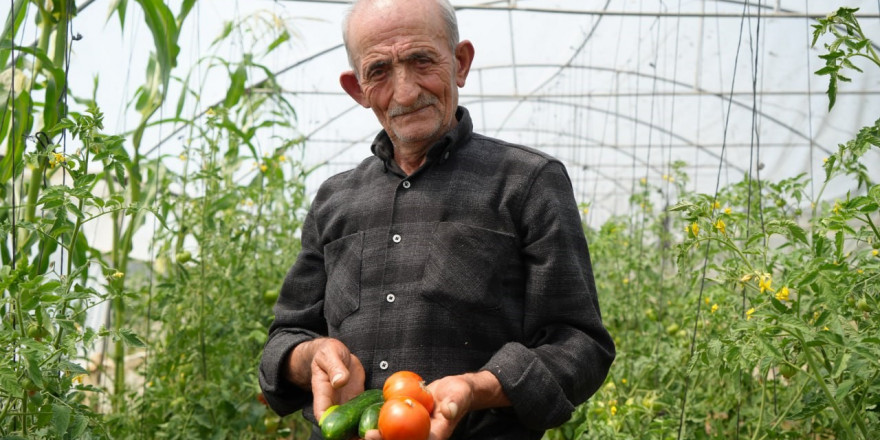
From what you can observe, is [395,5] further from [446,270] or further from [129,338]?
[129,338]

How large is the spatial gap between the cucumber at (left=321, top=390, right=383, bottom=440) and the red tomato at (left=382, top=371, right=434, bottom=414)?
41 millimetres

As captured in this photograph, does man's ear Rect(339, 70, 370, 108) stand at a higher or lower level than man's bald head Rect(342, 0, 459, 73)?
lower

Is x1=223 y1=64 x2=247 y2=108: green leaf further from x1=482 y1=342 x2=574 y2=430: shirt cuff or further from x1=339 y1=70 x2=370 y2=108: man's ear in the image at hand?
x1=482 y1=342 x2=574 y2=430: shirt cuff

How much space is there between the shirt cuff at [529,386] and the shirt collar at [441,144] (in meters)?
0.38

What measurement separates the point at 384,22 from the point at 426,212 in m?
0.33

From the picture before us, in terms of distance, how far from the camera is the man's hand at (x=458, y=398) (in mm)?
1169

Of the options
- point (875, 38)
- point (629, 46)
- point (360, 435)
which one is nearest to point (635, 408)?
point (360, 435)

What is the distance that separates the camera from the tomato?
1.12 meters

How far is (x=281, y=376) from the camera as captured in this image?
1483 mm

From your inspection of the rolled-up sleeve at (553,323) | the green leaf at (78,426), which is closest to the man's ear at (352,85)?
the rolled-up sleeve at (553,323)

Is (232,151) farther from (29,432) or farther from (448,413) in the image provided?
(448,413)

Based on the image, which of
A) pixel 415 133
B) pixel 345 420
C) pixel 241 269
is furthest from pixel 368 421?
pixel 241 269

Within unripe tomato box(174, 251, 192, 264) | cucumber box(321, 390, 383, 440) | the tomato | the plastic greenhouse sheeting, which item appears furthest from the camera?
the plastic greenhouse sheeting

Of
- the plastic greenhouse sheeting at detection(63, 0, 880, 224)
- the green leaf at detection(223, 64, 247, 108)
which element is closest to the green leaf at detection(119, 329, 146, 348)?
the green leaf at detection(223, 64, 247, 108)
